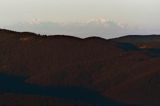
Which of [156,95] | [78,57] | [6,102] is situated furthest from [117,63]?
[6,102]

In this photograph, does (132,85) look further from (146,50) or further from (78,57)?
(146,50)

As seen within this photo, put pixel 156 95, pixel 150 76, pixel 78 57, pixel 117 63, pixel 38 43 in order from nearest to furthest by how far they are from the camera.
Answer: pixel 156 95
pixel 150 76
pixel 117 63
pixel 78 57
pixel 38 43

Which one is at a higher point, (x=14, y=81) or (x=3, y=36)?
(x=3, y=36)

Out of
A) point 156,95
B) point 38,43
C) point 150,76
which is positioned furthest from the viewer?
point 38,43

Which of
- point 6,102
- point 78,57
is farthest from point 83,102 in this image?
point 78,57

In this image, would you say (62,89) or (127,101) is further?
(62,89)

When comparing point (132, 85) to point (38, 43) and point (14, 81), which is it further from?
point (38, 43)

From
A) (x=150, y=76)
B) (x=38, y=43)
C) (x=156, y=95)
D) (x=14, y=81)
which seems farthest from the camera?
(x=38, y=43)
